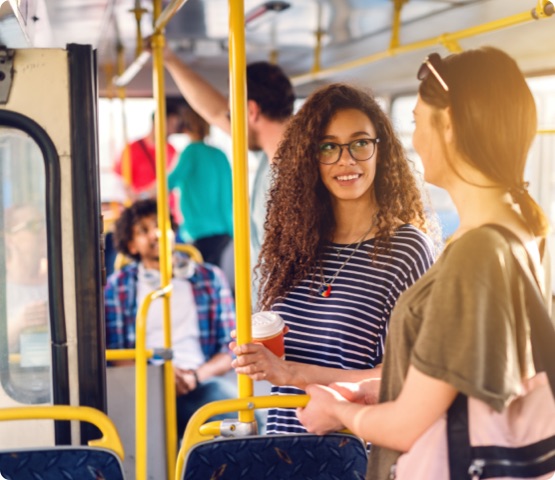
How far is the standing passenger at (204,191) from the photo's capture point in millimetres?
6270

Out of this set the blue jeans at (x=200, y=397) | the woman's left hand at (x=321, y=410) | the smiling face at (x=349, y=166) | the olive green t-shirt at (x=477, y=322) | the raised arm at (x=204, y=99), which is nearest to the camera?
the olive green t-shirt at (x=477, y=322)

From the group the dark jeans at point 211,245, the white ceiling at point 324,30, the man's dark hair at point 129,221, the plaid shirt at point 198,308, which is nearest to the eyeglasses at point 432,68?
the white ceiling at point 324,30

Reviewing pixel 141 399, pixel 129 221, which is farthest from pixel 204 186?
pixel 141 399

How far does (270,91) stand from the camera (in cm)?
344

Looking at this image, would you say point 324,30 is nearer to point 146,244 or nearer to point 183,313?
point 146,244

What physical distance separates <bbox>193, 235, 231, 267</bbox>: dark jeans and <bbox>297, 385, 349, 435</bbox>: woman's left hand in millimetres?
4747

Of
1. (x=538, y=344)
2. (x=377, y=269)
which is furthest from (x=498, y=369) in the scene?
(x=377, y=269)

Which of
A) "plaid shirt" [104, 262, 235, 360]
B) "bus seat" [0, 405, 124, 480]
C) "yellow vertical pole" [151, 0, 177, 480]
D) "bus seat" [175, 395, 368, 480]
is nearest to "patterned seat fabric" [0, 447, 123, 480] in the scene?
"bus seat" [0, 405, 124, 480]

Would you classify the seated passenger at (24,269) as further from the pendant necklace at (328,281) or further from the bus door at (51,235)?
the pendant necklace at (328,281)

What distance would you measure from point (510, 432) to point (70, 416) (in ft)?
3.14

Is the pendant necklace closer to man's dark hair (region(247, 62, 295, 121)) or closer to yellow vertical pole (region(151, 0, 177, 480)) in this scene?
yellow vertical pole (region(151, 0, 177, 480))

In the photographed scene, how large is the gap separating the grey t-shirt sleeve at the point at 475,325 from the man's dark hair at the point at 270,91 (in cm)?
217

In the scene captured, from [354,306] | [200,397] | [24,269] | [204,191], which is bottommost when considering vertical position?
[200,397]

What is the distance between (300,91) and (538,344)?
793 centimetres
